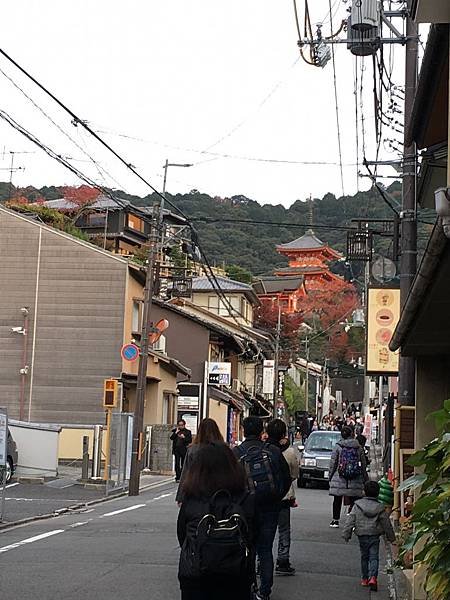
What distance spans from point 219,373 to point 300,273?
49196 mm

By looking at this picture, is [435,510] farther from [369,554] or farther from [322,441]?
[322,441]

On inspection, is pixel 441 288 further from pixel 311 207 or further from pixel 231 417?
pixel 311 207

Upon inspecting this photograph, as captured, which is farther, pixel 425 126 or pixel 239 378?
pixel 239 378

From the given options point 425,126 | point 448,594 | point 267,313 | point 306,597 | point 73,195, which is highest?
point 73,195

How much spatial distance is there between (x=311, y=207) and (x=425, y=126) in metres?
53.8

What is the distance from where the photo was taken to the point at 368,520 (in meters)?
10.7

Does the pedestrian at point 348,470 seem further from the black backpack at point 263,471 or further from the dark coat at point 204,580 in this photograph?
the dark coat at point 204,580

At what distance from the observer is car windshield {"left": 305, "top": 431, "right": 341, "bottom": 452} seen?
30641 mm

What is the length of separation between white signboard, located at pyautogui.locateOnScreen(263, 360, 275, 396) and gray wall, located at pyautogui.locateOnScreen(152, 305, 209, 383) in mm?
10439

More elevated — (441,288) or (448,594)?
(441,288)

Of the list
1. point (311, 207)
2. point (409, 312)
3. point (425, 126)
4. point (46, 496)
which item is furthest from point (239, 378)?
point (409, 312)

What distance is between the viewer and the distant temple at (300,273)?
3361 inches

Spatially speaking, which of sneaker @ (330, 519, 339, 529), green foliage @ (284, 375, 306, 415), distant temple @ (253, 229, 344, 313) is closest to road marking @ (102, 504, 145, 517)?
sneaker @ (330, 519, 339, 529)

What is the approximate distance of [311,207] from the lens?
66.9m
